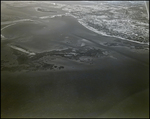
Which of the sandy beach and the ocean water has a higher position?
the ocean water

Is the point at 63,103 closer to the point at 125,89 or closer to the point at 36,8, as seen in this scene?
the point at 125,89

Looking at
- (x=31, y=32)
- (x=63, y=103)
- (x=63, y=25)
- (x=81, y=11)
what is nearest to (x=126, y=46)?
(x=63, y=25)

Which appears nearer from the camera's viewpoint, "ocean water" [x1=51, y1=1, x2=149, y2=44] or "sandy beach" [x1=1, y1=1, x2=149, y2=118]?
"sandy beach" [x1=1, y1=1, x2=149, y2=118]

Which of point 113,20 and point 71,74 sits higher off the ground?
point 113,20

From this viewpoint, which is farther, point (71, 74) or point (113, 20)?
point (113, 20)
